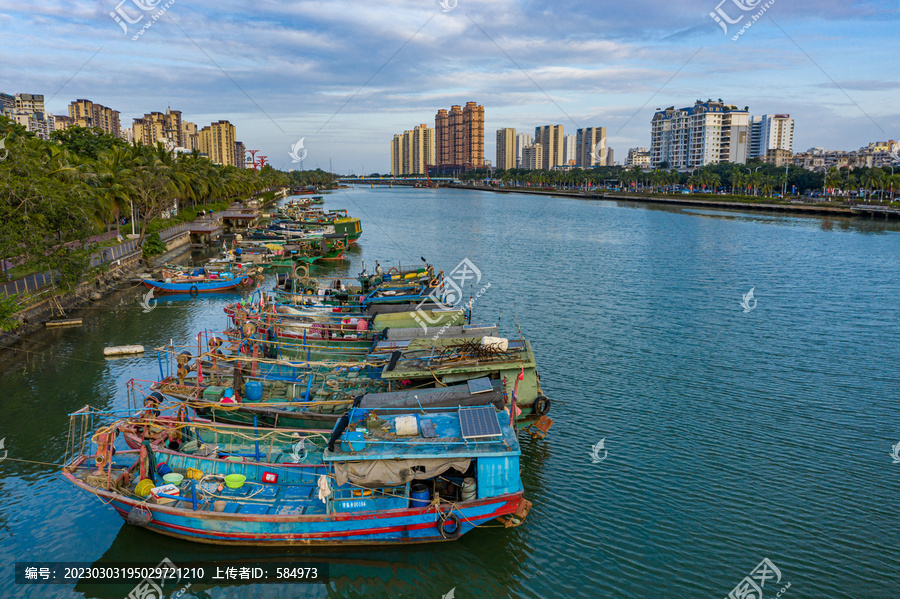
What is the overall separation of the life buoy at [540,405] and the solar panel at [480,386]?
2.04 meters

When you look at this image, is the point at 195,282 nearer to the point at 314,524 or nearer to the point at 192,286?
the point at 192,286

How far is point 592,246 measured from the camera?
64.8 m

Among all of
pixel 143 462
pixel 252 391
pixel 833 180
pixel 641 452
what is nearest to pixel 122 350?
pixel 252 391

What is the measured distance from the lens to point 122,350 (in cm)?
2581

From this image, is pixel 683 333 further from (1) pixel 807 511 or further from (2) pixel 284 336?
(2) pixel 284 336

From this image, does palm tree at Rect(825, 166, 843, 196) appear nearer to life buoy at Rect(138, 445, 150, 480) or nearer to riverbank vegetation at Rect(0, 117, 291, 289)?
riverbank vegetation at Rect(0, 117, 291, 289)

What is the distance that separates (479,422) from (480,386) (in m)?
2.34

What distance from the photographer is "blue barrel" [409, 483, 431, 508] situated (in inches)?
507

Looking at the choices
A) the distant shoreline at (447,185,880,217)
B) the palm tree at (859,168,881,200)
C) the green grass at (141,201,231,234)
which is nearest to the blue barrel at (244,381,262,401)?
the green grass at (141,201,231,234)

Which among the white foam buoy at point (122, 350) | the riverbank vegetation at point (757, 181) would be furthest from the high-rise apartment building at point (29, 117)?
the white foam buoy at point (122, 350)

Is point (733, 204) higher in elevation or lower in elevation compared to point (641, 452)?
higher

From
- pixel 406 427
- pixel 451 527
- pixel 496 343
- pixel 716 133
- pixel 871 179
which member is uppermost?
pixel 716 133

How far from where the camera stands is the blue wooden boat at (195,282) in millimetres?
38000

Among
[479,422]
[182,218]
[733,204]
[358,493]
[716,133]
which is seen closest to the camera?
[358,493]
